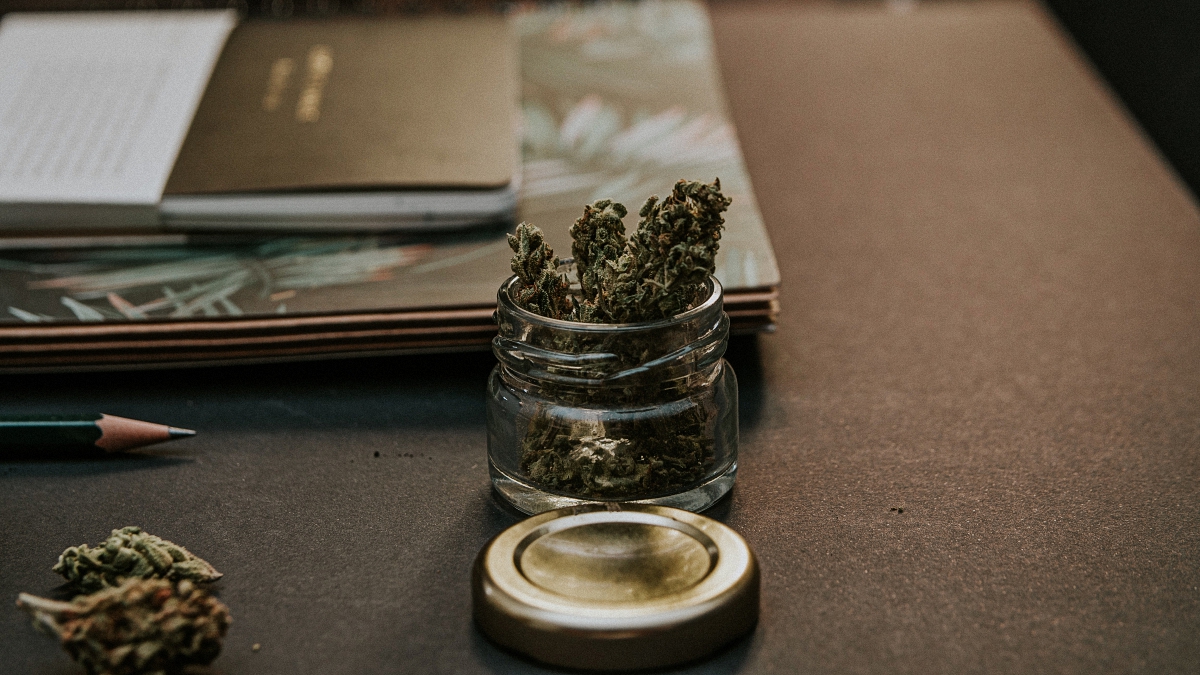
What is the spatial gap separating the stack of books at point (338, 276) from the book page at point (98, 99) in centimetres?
5

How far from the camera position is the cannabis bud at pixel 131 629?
1.28 feet

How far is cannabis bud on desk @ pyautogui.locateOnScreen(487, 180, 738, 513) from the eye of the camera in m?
0.48

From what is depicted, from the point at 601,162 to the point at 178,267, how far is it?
13.2 inches

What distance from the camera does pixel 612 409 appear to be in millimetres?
497

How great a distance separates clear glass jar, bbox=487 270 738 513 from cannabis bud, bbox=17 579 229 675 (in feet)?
0.55

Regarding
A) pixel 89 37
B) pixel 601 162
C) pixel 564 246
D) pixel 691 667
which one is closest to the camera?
pixel 691 667

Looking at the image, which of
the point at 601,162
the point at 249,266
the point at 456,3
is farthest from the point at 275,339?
the point at 456,3

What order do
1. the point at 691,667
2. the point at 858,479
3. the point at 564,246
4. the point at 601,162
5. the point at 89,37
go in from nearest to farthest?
the point at 691,667
the point at 858,479
the point at 564,246
the point at 601,162
the point at 89,37

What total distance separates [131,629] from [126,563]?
3.2 inches

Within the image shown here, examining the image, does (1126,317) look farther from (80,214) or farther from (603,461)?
(80,214)

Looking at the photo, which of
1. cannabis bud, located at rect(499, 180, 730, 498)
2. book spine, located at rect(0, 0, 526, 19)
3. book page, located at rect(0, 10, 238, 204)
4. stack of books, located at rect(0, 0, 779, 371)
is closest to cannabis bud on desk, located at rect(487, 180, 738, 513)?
cannabis bud, located at rect(499, 180, 730, 498)

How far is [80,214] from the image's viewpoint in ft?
2.47

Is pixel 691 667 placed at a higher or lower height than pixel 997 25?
higher

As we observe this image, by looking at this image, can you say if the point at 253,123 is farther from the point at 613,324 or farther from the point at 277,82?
the point at 613,324
